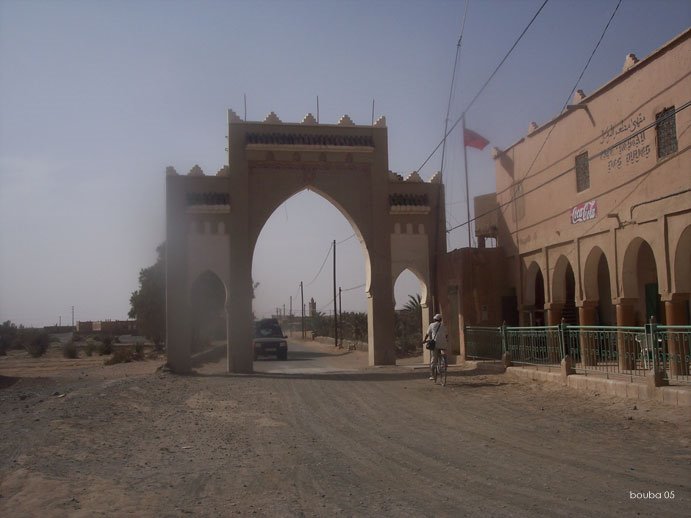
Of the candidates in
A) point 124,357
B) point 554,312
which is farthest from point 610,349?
point 124,357

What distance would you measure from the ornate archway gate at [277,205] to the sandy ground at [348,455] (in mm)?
7869

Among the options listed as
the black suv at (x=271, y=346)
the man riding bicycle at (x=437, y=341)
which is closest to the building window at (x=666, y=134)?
the man riding bicycle at (x=437, y=341)

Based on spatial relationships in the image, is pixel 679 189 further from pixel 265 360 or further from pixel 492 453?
pixel 265 360

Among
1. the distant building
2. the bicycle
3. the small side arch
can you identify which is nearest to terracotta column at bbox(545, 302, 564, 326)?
the bicycle

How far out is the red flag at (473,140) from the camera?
24.2 meters

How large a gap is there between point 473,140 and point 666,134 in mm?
10508

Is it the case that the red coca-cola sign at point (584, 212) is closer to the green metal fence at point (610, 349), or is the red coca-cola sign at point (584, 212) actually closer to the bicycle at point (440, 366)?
the green metal fence at point (610, 349)

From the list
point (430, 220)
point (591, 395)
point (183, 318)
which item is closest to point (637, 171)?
point (591, 395)

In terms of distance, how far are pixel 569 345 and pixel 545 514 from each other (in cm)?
988

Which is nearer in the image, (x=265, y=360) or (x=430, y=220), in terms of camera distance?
(x=430, y=220)

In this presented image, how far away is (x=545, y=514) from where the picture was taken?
5.50m

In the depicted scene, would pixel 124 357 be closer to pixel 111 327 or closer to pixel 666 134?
pixel 666 134

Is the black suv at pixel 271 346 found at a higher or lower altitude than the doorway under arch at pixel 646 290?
lower

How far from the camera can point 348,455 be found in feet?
26.8
